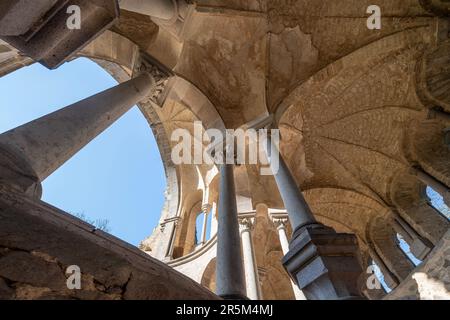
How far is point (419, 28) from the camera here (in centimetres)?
670

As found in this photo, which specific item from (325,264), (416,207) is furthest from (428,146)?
(325,264)

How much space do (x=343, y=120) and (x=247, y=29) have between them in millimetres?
4741

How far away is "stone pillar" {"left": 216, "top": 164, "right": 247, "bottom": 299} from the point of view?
2.89m

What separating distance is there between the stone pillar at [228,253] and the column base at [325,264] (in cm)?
56

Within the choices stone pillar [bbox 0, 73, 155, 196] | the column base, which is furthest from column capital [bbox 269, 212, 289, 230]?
stone pillar [bbox 0, 73, 155, 196]

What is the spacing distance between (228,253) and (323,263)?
3.95 feet

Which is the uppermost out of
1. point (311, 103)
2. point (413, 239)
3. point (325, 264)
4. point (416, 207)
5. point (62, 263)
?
point (311, 103)

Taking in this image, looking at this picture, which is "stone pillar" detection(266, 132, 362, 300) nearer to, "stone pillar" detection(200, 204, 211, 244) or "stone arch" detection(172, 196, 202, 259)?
"stone pillar" detection(200, 204, 211, 244)

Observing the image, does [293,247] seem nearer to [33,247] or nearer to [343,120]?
[33,247]

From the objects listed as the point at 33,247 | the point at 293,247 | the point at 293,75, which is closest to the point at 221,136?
the point at 293,75

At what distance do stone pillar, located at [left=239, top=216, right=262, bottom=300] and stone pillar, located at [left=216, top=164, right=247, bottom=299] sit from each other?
5.96 ft

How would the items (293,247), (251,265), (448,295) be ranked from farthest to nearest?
(251,265) → (448,295) → (293,247)

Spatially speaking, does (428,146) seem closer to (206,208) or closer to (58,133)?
(206,208)

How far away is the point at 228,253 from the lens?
3373 mm
